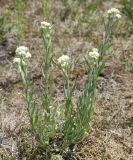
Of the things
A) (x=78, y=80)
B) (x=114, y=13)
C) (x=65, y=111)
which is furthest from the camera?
(x=78, y=80)

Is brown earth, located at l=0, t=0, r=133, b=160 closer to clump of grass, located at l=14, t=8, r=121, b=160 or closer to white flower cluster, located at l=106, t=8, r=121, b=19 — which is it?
clump of grass, located at l=14, t=8, r=121, b=160

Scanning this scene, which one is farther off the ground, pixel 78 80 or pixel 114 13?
pixel 114 13

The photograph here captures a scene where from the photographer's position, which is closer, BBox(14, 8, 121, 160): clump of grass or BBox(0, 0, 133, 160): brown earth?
BBox(14, 8, 121, 160): clump of grass

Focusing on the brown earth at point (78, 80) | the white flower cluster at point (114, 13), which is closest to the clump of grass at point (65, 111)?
the white flower cluster at point (114, 13)

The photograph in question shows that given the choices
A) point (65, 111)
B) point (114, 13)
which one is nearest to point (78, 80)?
point (65, 111)

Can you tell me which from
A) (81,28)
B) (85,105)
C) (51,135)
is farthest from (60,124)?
(81,28)

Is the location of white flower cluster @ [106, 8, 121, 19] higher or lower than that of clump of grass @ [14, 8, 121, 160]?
higher

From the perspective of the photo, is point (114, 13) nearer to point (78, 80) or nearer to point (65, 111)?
point (65, 111)

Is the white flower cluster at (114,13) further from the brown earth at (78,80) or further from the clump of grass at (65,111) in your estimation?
the brown earth at (78,80)

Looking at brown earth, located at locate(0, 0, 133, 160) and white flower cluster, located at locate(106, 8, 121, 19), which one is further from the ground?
white flower cluster, located at locate(106, 8, 121, 19)

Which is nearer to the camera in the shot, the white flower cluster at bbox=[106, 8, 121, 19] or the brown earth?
the white flower cluster at bbox=[106, 8, 121, 19]

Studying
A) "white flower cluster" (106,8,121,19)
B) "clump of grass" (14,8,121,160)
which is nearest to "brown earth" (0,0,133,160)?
"clump of grass" (14,8,121,160)
